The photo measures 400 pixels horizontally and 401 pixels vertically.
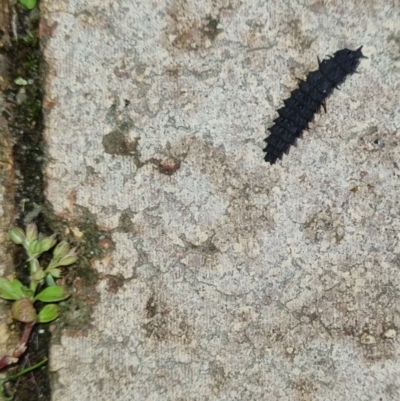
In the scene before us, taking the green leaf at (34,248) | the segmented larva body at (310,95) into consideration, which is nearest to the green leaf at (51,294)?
the green leaf at (34,248)

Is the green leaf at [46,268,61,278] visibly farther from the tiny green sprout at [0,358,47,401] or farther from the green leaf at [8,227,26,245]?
the tiny green sprout at [0,358,47,401]

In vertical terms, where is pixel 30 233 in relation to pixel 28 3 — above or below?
below

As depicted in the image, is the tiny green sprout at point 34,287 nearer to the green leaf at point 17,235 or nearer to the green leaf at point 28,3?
the green leaf at point 17,235

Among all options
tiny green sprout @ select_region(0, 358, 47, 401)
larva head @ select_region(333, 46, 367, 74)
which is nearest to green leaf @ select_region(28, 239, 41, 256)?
tiny green sprout @ select_region(0, 358, 47, 401)

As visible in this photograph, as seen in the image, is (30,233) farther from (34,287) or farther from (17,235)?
(34,287)

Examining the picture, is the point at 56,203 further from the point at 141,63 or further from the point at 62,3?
the point at 62,3

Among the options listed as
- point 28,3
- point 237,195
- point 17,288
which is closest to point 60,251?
point 17,288

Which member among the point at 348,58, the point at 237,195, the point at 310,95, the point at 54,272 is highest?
the point at 348,58

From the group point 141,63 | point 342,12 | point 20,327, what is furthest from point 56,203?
point 342,12
